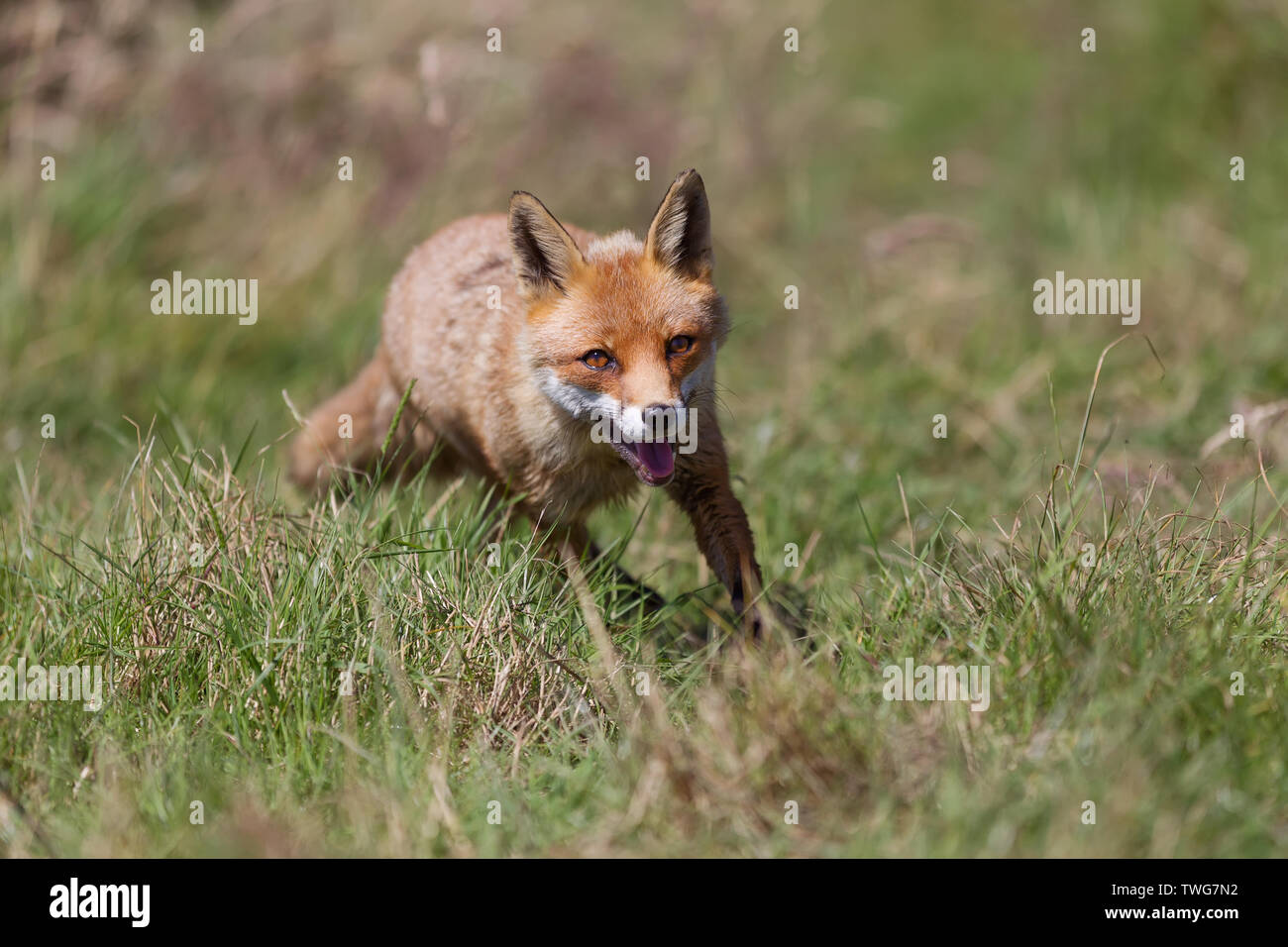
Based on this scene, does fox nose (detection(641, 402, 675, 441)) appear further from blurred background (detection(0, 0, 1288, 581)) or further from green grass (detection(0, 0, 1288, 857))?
blurred background (detection(0, 0, 1288, 581))

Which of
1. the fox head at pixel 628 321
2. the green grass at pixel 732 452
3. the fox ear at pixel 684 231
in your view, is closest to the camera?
the green grass at pixel 732 452

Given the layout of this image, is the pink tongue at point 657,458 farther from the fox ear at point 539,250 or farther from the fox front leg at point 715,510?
the fox ear at point 539,250

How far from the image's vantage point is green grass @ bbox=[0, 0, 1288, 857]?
301cm

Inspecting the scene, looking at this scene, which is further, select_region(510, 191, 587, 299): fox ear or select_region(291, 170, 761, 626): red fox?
select_region(510, 191, 587, 299): fox ear

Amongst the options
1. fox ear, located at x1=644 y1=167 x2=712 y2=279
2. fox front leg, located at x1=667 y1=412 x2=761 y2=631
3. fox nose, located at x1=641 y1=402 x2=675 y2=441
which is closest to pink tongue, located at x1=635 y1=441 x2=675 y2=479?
fox nose, located at x1=641 y1=402 x2=675 y2=441

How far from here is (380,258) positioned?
787cm

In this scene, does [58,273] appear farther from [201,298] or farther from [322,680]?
[322,680]

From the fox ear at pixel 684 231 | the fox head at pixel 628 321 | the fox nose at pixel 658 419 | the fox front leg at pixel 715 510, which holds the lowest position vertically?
the fox front leg at pixel 715 510

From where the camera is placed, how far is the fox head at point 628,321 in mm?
3871

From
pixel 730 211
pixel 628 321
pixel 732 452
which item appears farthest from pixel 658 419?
pixel 730 211

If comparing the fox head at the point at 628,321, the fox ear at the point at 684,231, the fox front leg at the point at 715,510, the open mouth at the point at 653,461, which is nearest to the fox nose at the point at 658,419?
the fox head at the point at 628,321

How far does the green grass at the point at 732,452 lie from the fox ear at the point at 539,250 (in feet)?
2.97

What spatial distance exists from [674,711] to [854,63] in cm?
953

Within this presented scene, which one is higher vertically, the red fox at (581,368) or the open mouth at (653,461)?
the red fox at (581,368)
